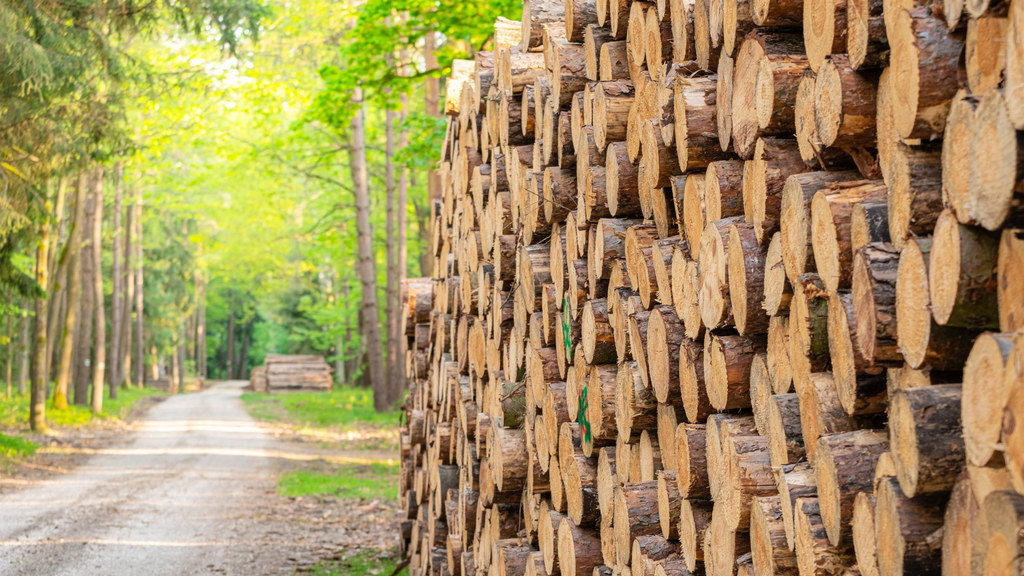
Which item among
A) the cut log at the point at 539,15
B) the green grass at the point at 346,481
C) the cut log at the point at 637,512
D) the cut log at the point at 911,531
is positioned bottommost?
Result: the green grass at the point at 346,481

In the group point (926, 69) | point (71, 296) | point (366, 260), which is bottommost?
point (926, 69)

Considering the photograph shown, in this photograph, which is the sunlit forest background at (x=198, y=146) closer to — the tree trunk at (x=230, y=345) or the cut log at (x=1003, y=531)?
the cut log at (x=1003, y=531)

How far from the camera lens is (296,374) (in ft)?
114

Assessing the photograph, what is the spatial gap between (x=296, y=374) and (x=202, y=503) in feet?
80.7

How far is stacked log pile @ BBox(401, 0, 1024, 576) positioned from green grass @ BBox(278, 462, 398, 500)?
771cm

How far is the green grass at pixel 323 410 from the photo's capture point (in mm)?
20047

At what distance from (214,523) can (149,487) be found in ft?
8.87

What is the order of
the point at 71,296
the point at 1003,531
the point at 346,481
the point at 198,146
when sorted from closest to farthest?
the point at 1003,531, the point at 346,481, the point at 71,296, the point at 198,146

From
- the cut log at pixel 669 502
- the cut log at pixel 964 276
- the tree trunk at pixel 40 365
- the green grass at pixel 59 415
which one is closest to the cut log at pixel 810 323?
the cut log at pixel 964 276

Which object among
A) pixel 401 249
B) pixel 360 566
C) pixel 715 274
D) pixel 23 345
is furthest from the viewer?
pixel 23 345

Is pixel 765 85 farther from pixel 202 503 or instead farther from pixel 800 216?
pixel 202 503

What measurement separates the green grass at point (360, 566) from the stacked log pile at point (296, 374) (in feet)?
88.3

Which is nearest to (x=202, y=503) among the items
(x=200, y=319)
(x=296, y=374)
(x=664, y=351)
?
(x=664, y=351)

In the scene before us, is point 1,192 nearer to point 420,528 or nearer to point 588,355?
point 420,528
